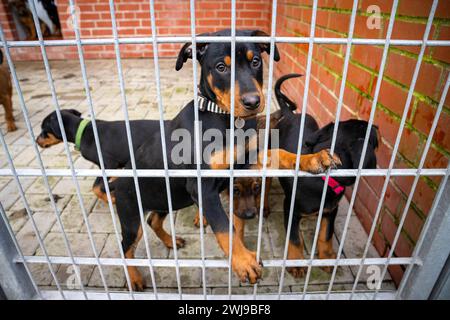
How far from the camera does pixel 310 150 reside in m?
2.30

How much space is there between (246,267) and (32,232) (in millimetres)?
2240

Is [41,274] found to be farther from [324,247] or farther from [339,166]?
[339,166]

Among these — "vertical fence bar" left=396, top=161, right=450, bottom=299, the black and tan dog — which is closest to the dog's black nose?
the black and tan dog

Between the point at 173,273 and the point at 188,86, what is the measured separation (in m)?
4.59

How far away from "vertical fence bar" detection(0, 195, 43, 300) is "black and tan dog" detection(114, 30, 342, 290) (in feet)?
2.00

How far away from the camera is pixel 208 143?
1.75 m

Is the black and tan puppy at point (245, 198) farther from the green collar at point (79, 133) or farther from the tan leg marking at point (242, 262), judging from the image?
the green collar at point (79, 133)

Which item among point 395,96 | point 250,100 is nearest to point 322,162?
point 250,100

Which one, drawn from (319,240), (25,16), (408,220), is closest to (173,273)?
(319,240)

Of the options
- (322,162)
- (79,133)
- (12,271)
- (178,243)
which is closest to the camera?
(322,162)

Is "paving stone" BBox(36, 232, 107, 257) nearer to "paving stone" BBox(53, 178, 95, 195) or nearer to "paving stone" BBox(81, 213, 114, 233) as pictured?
"paving stone" BBox(81, 213, 114, 233)

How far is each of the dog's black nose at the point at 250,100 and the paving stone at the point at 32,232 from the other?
2.27 metres

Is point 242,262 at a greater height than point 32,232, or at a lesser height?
greater

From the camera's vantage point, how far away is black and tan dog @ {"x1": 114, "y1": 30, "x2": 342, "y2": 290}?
5.32ft
